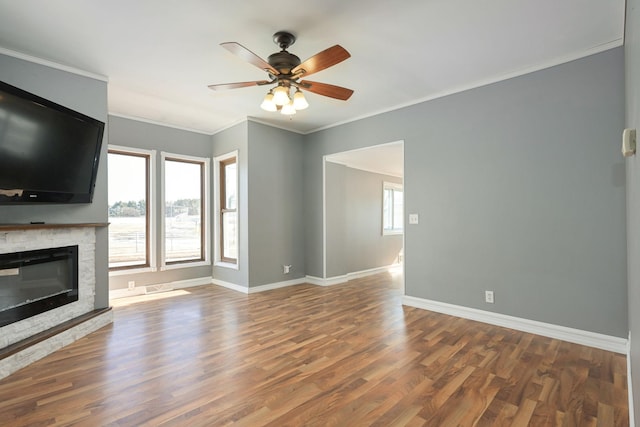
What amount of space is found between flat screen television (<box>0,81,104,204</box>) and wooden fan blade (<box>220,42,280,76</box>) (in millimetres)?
1649

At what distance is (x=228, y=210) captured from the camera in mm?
5480

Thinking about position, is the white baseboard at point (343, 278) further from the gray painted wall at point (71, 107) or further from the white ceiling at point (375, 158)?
the gray painted wall at point (71, 107)

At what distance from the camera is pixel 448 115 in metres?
3.92

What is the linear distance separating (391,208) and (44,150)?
20.4 ft

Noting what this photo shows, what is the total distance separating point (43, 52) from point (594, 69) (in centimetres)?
518

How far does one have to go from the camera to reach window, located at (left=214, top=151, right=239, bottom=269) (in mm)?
5434

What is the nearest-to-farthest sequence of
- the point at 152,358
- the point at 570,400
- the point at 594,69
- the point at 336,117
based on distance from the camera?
1. the point at 570,400
2. the point at 152,358
3. the point at 594,69
4. the point at 336,117

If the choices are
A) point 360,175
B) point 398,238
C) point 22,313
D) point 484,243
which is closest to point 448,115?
point 484,243

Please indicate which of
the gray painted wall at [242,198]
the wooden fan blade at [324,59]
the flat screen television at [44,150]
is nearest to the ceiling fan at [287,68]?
the wooden fan blade at [324,59]

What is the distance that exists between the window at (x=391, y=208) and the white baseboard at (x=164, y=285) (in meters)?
3.81

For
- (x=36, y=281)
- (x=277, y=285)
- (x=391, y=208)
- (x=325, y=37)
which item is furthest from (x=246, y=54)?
(x=391, y=208)

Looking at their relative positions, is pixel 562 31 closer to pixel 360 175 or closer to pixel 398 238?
pixel 360 175

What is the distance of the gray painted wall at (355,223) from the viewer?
5.64 m

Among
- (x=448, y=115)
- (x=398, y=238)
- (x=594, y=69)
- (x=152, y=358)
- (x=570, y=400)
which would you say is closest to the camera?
(x=570, y=400)
